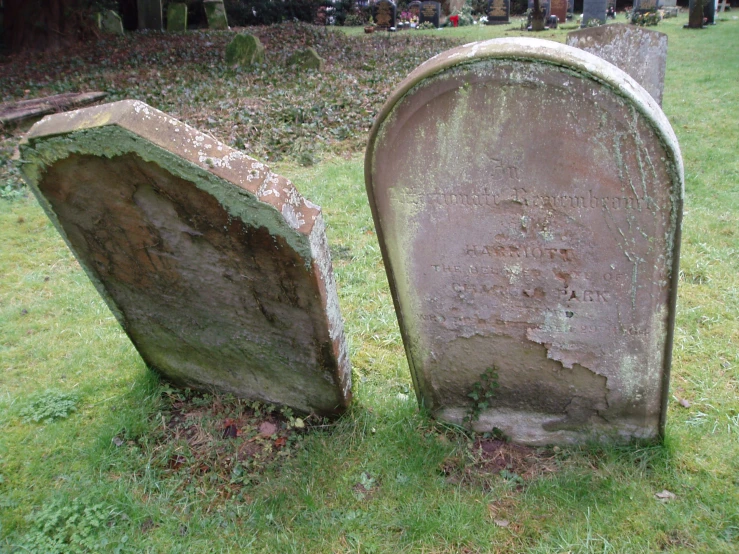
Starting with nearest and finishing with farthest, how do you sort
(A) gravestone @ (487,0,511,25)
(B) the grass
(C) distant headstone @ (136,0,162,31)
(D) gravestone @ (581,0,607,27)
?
(B) the grass
(D) gravestone @ (581,0,607,27)
(C) distant headstone @ (136,0,162,31)
(A) gravestone @ (487,0,511,25)

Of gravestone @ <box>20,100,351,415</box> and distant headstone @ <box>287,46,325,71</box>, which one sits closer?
gravestone @ <box>20,100,351,415</box>

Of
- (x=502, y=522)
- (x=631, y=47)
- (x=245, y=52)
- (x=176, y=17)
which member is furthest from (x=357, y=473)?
(x=176, y=17)

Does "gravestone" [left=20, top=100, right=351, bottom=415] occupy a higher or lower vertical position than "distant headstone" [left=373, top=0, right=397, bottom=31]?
lower

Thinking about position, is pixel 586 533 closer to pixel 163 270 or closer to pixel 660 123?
pixel 660 123

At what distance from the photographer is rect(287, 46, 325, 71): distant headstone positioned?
11117 mm

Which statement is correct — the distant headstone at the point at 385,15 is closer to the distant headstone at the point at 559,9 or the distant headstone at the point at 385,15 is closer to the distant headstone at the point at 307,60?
the distant headstone at the point at 559,9

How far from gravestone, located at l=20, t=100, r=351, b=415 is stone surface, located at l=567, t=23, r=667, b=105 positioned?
3.37m

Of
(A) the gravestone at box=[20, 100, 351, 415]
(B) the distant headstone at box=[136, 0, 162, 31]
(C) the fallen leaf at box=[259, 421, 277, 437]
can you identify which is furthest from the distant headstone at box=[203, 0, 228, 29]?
(C) the fallen leaf at box=[259, 421, 277, 437]

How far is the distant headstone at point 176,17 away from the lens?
1672 cm

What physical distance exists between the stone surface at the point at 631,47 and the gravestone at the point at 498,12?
1666 cm

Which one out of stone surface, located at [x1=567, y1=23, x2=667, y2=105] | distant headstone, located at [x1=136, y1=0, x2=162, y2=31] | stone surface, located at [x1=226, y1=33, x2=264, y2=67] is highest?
distant headstone, located at [x1=136, y1=0, x2=162, y2=31]

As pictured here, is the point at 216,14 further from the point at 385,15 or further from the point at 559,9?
the point at 559,9

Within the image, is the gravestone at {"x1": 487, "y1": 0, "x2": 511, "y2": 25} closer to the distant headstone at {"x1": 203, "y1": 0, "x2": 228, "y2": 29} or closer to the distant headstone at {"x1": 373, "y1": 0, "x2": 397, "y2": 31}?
the distant headstone at {"x1": 373, "y1": 0, "x2": 397, "y2": 31}


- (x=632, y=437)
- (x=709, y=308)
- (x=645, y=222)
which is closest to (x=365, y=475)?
(x=632, y=437)
